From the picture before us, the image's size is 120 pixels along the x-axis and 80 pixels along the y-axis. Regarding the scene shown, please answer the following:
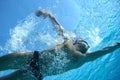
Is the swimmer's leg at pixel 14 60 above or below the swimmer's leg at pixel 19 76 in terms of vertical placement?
above

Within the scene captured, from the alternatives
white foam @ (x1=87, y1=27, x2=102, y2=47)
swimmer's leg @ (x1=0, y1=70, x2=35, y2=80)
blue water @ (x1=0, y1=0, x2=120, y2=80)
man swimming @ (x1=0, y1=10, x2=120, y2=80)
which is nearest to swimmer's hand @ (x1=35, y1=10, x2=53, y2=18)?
man swimming @ (x1=0, y1=10, x2=120, y2=80)

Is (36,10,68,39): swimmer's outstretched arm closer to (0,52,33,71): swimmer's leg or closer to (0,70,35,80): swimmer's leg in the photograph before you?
(0,52,33,71): swimmer's leg

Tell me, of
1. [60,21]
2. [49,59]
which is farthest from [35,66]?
[60,21]

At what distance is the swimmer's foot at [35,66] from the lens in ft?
26.2

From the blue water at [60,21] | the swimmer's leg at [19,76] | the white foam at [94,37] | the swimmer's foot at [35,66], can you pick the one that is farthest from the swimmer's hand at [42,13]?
the white foam at [94,37]

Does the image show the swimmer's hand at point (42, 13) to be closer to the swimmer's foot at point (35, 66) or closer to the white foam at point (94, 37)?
the swimmer's foot at point (35, 66)

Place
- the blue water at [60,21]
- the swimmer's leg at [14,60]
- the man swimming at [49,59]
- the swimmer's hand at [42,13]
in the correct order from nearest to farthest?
1. the swimmer's leg at [14,60]
2. the man swimming at [49,59]
3. the swimmer's hand at [42,13]
4. the blue water at [60,21]

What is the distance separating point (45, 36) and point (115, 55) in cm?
939

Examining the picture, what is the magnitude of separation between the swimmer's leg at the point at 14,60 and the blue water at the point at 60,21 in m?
5.36

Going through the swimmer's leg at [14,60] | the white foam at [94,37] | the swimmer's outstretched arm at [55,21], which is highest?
the white foam at [94,37]

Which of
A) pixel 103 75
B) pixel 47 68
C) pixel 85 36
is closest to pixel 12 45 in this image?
pixel 85 36

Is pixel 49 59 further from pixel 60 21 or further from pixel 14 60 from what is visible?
pixel 60 21

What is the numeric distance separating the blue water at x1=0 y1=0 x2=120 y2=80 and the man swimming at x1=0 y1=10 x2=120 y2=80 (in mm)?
3899

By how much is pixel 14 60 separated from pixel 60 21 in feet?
21.1
